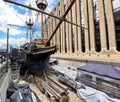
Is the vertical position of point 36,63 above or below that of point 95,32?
below

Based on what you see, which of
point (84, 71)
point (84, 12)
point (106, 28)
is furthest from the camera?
point (84, 12)

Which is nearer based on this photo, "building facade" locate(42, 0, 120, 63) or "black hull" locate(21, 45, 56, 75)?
"building facade" locate(42, 0, 120, 63)

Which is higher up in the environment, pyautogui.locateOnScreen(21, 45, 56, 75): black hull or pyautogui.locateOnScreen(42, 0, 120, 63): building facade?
pyautogui.locateOnScreen(42, 0, 120, 63): building facade

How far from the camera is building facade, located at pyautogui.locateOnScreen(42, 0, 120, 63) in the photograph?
11.2 metres

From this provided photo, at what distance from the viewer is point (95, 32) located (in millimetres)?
13664

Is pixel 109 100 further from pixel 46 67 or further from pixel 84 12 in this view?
pixel 84 12

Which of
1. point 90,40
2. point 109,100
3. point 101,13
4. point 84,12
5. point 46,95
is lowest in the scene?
point 46,95

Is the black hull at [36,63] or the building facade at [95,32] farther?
the black hull at [36,63]

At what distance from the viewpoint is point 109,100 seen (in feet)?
19.2

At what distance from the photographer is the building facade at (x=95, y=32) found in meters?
11.2

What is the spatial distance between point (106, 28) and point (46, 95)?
8461 millimetres

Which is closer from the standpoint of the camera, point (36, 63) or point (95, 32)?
point (95, 32)

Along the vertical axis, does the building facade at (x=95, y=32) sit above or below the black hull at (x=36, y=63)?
above

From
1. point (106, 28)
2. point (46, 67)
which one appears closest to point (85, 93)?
point (106, 28)
